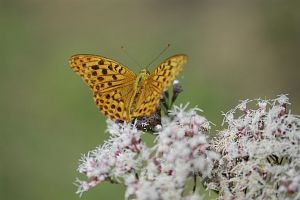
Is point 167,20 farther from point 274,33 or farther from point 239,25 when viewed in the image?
point 274,33

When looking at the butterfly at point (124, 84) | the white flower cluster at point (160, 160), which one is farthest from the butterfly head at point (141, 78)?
the white flower cluster at point (160, 160)

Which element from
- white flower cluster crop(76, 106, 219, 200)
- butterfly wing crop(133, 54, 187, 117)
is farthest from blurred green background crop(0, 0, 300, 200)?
white flower cluster crop(76, 106, 219, 200)

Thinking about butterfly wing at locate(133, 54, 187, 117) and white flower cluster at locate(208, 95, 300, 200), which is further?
butterfly wing at locate(133, 54, 187, 117)

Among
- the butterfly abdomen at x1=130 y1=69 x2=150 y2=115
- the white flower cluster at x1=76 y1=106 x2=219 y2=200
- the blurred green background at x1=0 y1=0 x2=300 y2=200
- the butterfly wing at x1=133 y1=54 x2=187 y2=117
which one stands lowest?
the white flower cluster at x1=76 y1=106 x2=219 y2=200

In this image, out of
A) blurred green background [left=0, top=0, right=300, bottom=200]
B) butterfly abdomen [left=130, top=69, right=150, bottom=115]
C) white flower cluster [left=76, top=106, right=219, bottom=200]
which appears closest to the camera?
white flower cluster [left=76, top=106, right=219, bottom=200]

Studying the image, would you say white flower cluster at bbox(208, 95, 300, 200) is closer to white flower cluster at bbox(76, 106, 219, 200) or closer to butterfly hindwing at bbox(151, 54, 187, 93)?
white flower cluster at bbox(76, 106, 219, 200)

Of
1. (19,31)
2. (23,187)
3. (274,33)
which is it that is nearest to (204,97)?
(274,33)
